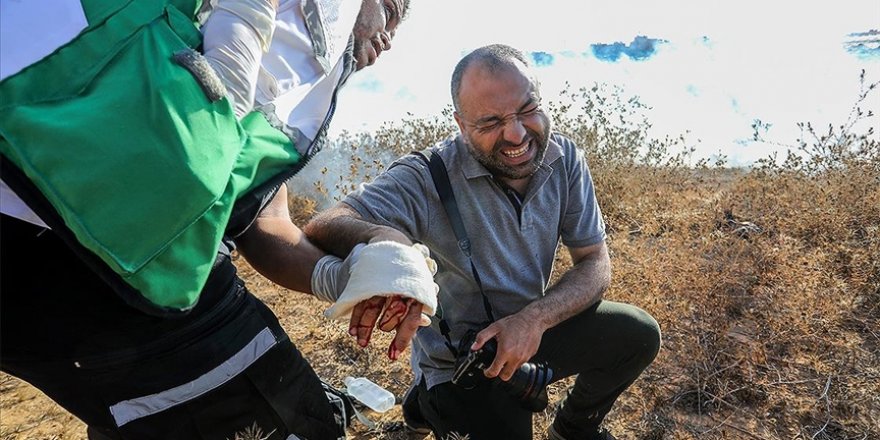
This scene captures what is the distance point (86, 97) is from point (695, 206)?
469 cm

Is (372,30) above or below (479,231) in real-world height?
above

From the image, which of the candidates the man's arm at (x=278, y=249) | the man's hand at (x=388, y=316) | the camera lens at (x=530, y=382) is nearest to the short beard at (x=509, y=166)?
the camera lens at (x=530, y=382)

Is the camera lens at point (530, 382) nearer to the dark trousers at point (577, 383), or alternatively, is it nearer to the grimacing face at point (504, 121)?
the dark trousers at point (577, 383)

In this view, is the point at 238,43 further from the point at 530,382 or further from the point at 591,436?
the point at 591,436

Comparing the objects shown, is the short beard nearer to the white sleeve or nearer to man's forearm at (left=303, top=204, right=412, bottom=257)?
man's forearm at (left=303, top=204, right=412, bottom=257)

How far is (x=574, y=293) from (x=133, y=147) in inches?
68.1

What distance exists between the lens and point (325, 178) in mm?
5180

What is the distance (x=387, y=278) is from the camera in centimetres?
133

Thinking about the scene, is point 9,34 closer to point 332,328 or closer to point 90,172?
point 90,172

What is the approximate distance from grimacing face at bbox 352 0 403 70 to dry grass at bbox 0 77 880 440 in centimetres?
178

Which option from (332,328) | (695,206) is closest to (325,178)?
(332,328)

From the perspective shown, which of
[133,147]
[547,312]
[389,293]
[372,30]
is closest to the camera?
[133,147]

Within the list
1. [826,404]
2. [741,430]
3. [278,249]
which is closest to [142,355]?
[278,249]

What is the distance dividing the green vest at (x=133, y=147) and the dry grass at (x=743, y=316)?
1911 millimetres
